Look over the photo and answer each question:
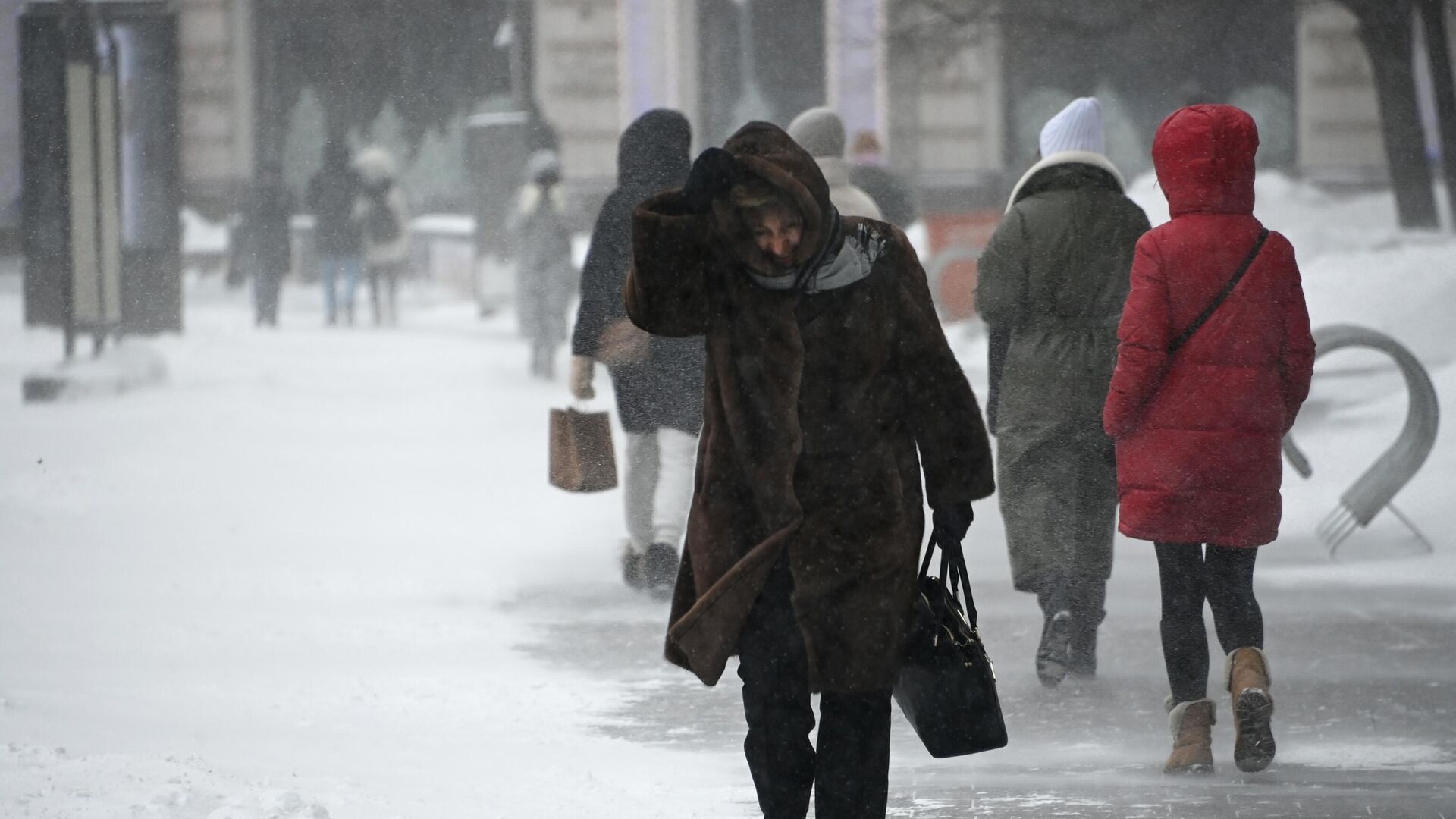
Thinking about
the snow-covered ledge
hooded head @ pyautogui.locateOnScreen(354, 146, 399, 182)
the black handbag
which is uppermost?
hooded head @ pyautogui.locateOnScreen(354, 146, 399, 182)

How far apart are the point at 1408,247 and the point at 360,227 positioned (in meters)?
10.4

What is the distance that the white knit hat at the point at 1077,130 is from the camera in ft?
19.5

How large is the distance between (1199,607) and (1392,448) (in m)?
3.48

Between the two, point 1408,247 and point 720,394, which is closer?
point 720,394

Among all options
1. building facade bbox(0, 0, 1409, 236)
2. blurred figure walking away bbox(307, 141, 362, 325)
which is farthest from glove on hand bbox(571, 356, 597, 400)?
building facade bbox(0, 0, 1409, 236)

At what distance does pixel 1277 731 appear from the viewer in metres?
5.37

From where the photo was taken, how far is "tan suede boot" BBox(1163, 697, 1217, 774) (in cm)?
492

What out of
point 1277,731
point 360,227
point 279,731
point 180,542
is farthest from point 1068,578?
point 360,227

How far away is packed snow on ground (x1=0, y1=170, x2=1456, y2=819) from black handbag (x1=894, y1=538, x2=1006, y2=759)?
942mm

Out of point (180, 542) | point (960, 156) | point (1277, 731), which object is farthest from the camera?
point (960, 156)

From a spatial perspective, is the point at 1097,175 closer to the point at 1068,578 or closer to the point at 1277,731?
the point at 1068,578

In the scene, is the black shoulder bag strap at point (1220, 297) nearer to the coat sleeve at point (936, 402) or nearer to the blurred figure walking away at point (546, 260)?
the coat sleeve at point (936, 402)

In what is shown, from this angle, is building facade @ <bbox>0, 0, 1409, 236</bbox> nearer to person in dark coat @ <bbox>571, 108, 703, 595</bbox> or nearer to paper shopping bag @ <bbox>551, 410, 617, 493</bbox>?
person in dark coat @ <bbox>571, 108, 703, 595</bbox>

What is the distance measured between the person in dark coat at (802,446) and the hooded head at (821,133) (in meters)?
4.01
